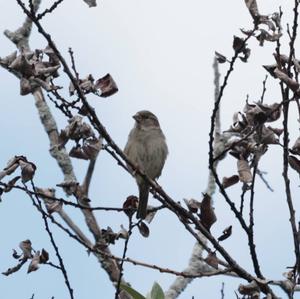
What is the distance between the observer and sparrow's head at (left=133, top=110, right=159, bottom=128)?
6336mm

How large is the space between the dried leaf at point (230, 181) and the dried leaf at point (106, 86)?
65 centimetres

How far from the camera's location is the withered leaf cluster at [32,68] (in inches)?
139

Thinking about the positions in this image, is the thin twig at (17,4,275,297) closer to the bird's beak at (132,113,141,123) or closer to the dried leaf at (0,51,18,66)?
the dried leaf at (0,51,18,66)

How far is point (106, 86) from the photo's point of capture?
140 inches

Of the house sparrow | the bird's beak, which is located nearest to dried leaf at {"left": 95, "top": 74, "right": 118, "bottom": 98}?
the house sparrow

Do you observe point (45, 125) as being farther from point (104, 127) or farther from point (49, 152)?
point (104, 127)

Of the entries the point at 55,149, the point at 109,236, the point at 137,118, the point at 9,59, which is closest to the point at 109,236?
the point at 109,236

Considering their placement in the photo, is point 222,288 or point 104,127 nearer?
point 104,127

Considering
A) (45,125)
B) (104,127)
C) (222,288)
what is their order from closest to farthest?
(104,127)
(222,288)
(45,125)

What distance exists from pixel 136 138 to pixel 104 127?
2.85 meters

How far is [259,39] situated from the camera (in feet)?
11.1

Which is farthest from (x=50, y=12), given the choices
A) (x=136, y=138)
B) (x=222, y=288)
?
(x=136, y=138)

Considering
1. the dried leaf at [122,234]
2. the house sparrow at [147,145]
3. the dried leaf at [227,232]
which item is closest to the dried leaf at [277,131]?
the dried leaf at [227,232]

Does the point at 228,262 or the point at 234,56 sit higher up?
the point at 234,56
